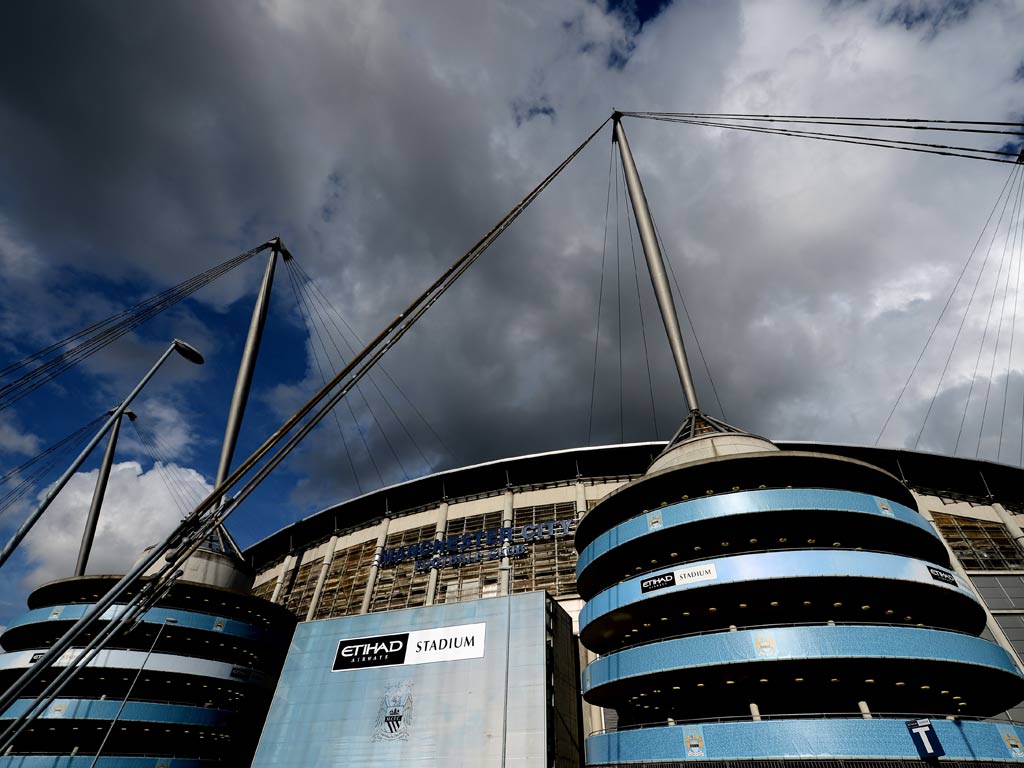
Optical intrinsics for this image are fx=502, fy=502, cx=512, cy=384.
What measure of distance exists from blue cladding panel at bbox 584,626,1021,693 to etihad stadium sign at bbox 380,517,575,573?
72.2 feet

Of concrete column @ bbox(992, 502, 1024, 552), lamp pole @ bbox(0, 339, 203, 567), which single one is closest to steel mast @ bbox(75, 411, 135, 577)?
lamp pole @ bbox(0, 339, 203, 567)

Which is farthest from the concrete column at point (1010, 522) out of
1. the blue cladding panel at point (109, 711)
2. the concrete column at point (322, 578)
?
the blue cladding panel at point (109, 711)

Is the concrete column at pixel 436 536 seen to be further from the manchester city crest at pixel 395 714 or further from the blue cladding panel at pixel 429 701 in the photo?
the manchester city crest at pixel 395 714

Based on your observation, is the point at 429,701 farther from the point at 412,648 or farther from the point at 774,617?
the point at 774,617

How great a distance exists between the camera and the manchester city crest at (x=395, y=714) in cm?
3478

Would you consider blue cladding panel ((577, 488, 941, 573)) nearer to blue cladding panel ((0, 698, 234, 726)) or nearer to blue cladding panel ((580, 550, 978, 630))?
blue cladding panel ((580, 550, 978, 630))

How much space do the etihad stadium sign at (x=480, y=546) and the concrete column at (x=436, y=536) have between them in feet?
2.31

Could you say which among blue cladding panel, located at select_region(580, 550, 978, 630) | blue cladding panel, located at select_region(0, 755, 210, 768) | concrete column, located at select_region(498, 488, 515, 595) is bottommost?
blue cladding panel, located at select_region(0, 755, 210, 768)

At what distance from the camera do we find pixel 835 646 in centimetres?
2719

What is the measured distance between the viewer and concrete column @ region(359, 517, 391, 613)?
53916 millimetres

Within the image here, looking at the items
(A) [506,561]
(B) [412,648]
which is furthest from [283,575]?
(B) [412,648]

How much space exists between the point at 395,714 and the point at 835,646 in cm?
2861

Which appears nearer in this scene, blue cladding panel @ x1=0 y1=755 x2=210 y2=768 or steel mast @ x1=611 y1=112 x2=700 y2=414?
blue cladding panel @ x1=0 y1=755 x2=210 y2=768

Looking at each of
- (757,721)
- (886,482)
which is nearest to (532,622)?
(757,721)
